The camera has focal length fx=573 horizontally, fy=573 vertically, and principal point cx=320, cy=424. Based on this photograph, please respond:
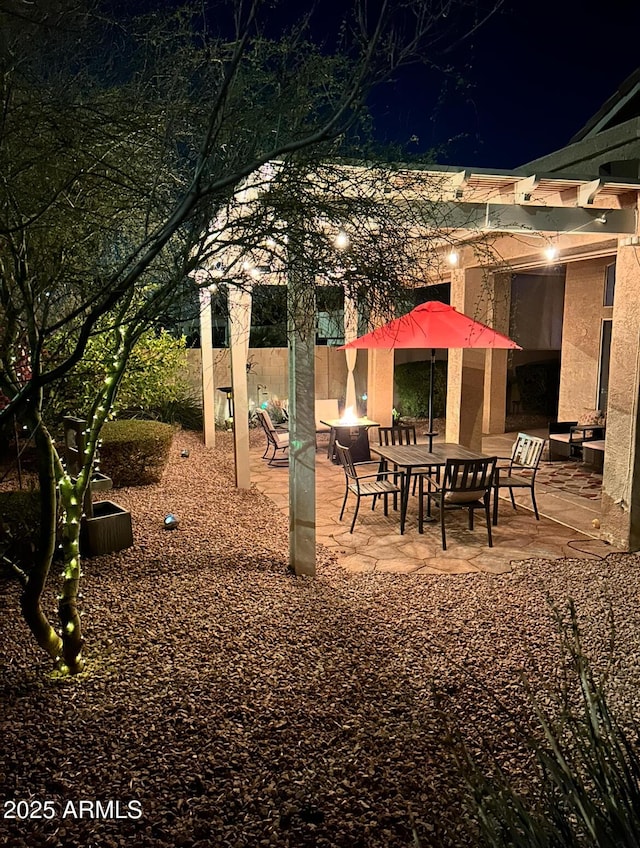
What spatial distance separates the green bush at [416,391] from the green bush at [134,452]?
8367mm

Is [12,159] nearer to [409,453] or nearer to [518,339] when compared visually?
[409,453]

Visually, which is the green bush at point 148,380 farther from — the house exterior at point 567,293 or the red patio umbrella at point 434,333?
the red patio umbrella at point 434,333

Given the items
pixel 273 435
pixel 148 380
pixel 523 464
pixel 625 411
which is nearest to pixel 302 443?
pixel 625 411

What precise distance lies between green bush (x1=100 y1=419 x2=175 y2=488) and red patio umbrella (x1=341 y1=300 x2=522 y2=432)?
9.69 ft

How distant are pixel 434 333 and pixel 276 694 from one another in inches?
159

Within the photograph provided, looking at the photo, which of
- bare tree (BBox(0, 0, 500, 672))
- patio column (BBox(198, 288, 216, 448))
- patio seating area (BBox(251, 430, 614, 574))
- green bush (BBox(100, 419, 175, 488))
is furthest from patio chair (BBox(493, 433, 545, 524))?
patio column (BBox(198, 288, 216, 448))

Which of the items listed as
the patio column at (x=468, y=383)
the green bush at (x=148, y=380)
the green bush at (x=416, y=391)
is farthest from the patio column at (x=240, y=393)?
the green bush at (x=416, y=391)

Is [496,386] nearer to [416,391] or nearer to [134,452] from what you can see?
[416,391]

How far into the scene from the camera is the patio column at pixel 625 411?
558cm

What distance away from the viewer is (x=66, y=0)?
125 inches

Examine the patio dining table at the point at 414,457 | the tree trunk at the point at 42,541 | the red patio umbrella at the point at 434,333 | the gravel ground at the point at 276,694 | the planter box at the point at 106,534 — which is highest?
the red patio umbrella at the point at 434,333

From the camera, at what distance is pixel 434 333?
6000mm

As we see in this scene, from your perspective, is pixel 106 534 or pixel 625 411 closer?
pixel 106 534

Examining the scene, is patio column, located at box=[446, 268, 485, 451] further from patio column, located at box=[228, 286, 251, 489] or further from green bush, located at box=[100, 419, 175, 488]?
green bush, located at box=[100, 419, 175, 488]
